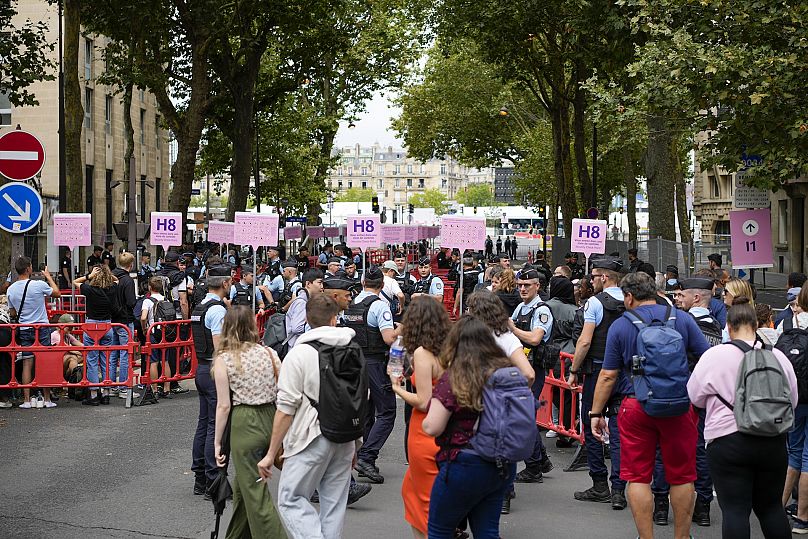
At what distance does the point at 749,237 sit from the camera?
15.9 metres

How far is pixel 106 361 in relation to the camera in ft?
45.4

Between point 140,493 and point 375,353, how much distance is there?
2.30 metres

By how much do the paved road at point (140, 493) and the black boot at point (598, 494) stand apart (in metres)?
0.10

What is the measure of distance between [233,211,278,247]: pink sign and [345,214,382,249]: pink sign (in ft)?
9.41

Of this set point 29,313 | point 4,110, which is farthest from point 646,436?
point 4,110

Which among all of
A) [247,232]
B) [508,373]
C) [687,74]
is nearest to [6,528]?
[508,373]

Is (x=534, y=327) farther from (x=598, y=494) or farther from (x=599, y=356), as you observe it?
(x=598, y=494)

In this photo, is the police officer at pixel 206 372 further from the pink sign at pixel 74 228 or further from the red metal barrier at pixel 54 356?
the pink sign at pixel 74 228

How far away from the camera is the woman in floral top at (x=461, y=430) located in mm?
5523

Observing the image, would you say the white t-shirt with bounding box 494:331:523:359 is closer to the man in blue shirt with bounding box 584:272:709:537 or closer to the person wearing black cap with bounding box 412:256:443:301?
the man in blue shirt with bounding box 584:272:709:537

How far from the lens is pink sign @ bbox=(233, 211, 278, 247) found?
56.7ft

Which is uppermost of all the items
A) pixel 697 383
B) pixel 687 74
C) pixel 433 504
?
pixel 687 74

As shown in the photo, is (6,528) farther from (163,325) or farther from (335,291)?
(163,325)

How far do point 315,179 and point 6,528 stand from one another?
150 ft
